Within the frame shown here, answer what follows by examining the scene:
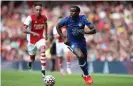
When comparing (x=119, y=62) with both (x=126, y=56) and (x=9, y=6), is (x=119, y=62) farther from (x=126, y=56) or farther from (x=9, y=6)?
(x=9, y=6)

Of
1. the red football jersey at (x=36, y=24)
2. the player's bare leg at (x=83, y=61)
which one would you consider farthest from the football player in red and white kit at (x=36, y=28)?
the player's bare leg at (x=83, y=61)

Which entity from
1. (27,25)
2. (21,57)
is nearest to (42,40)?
(27,25)

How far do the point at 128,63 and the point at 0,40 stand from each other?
396 inches

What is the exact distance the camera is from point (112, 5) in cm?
3028

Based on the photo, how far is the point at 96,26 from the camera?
29.3 m

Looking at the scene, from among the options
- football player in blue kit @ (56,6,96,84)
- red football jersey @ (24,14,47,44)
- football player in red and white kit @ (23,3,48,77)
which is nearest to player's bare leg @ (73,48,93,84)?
football player in blue kit @ (56,6,96,84)

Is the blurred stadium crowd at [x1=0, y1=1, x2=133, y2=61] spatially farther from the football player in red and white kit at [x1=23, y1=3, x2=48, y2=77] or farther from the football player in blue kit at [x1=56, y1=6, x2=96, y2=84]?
the football player in blue kit at [x1=56, y1=6, x2=96, y2=84]

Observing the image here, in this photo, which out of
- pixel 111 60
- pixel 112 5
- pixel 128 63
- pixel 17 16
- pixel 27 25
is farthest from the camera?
pixel 17 16

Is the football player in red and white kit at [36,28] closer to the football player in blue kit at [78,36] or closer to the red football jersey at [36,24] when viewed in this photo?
the red football jersey at [36,24]

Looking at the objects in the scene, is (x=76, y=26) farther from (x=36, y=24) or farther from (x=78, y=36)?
(x=36, y=24)

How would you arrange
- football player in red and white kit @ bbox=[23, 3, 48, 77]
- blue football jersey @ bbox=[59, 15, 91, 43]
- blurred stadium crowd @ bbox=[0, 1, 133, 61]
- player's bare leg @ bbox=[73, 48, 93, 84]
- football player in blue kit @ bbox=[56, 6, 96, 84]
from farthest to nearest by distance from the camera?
blurred stadium crowd @ bbox=[0, 1, 133, 61] < football player in red and white kit @ bbox=[23, 3, 48, 77] < blue football jersey @ bbox=[59, 15, 91, 43] < football player in blue kit @ bbox=[56, 6, 96, 84] < player's bare leg @ bbox=[73, 48, 93, 84]

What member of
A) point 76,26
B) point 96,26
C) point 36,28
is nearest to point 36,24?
point 36,28

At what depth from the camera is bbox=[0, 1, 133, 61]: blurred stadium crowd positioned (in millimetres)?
27281

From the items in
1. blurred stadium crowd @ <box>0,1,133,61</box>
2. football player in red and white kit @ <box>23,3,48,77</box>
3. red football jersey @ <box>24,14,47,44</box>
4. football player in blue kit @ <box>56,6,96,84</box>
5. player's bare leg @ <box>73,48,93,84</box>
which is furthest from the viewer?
blurred stadium crowd @ <box>0,1,133,61</box>
